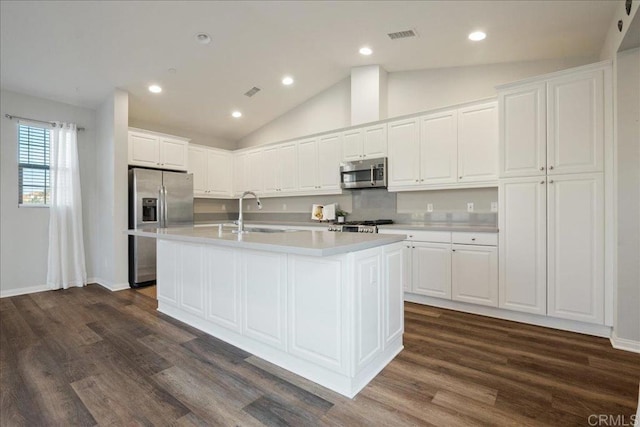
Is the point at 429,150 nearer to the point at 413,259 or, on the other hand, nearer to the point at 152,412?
the point at 413,259

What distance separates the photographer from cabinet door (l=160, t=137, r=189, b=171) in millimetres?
5062

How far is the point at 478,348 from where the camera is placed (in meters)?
2.52

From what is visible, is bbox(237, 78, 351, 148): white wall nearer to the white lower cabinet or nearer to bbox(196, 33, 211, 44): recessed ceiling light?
bbox(196, 33, 211, 44): recessed ceiling light

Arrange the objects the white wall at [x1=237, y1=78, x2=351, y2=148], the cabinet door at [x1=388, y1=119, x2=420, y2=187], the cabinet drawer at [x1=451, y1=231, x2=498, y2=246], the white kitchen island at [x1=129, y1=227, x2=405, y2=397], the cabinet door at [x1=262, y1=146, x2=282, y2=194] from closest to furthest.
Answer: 1. the white kitchen island at [x1=129, y1=227, x2=405, y2=397]
2. the cabinet drawer at [x1=451, y1=231, x2=498, y2=246]
3. the cabinet door at [x1=388, y1=119, x2=420, y2=187]
4. the white wall at [x1=237, y1=78, x2=351, y2=148]
5. the cabinet door at [x1=262, y1=146, x2=282, y2=194]

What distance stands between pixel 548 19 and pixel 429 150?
5.28 feet

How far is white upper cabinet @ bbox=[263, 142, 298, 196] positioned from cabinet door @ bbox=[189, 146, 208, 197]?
45.1 inches

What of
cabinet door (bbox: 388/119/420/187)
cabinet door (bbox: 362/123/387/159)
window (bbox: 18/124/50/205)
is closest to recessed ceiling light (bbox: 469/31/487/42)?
cabinet door (bbox: 388/119/420/187)

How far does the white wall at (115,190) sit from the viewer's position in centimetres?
445

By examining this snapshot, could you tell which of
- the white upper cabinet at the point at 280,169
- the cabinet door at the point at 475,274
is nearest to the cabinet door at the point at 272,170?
the white upper cabinet at the point at 280,169

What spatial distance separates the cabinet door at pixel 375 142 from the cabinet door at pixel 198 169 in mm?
3152

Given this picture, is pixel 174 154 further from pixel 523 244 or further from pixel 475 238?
pixel 523 244

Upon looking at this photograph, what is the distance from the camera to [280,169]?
5609mm

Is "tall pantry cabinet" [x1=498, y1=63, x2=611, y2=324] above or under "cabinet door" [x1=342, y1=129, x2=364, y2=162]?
under

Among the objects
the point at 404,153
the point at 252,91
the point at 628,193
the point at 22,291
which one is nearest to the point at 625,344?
the point at 628,193
